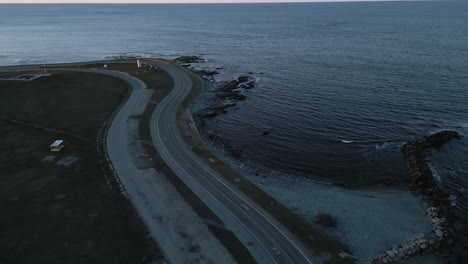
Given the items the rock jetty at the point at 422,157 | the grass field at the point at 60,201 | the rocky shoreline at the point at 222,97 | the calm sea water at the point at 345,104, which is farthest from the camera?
the rocky shoreline at the point at 222,97

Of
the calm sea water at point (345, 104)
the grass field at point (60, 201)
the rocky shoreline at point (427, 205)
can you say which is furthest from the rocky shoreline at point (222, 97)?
the rocky shoreline at point (427, 205)

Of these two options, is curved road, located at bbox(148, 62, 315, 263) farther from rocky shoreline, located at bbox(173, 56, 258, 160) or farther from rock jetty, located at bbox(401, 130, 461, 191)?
rock jetty, located at bbox(401, 130, 461, 191)

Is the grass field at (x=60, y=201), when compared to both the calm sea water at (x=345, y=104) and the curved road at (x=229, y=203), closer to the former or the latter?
the curved road at (x=229, y=203)

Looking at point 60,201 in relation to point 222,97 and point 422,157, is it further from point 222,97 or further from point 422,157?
point 422,157

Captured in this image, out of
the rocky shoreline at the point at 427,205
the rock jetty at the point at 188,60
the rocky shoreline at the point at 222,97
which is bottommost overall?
the rocky shoreline at the point at 427,205

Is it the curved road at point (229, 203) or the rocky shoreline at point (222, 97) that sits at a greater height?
the rocky shoreline at point (222, 97)

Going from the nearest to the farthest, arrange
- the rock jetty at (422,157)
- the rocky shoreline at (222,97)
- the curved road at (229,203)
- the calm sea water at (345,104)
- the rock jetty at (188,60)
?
the curved road at (229,203), the rock jetty at (422,157), the calm sea water at (345,104), the rocky shoreline at (222,97), the rock jetty at (188,60)

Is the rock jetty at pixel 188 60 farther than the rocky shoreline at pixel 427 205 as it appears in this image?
Yes
